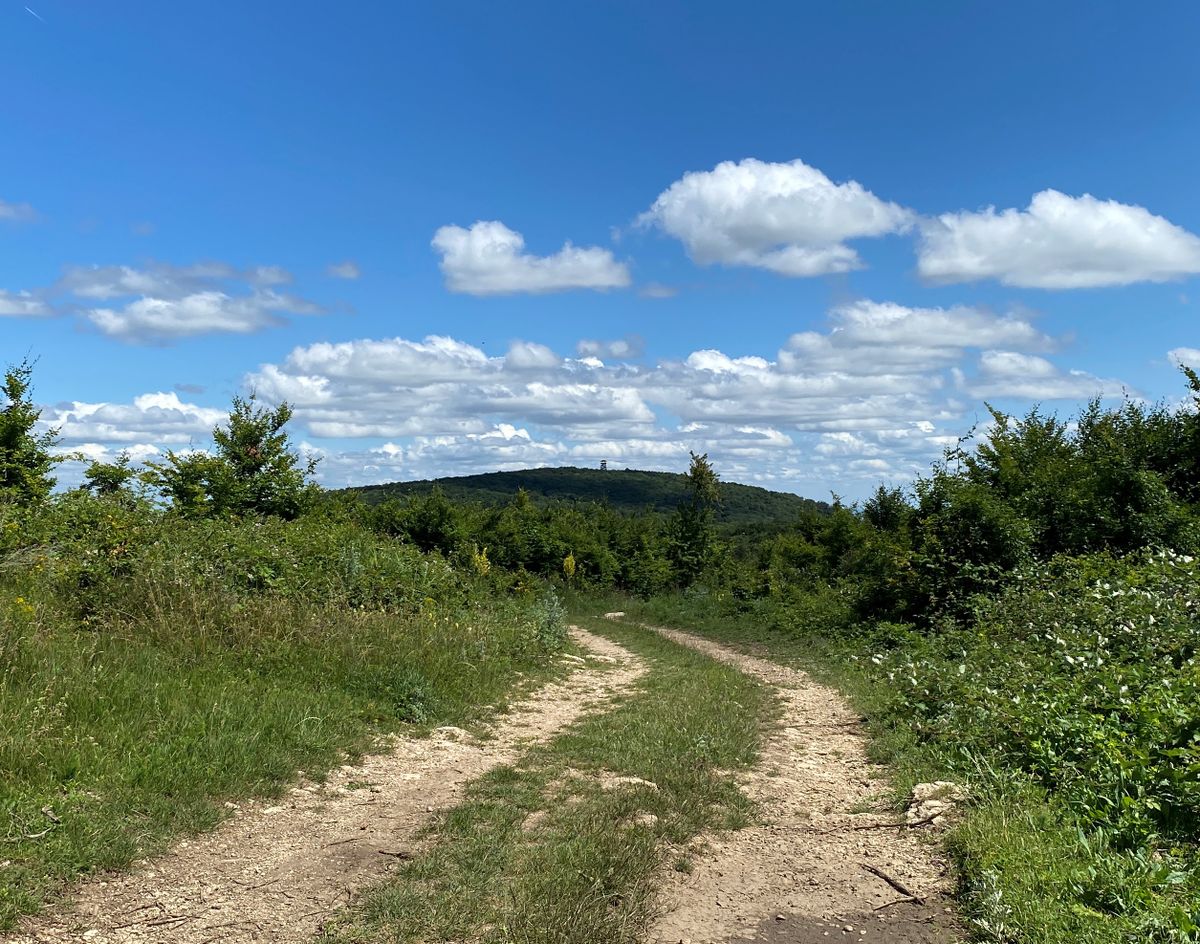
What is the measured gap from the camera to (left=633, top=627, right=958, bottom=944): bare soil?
4.15m

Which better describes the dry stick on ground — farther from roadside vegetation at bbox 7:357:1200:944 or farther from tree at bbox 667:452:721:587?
tree at bbox 667:452:721:587

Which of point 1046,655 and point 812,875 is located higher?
point 1046,655

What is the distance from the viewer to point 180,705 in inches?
260

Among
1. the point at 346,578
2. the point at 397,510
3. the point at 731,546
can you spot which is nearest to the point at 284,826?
the point at 346,578

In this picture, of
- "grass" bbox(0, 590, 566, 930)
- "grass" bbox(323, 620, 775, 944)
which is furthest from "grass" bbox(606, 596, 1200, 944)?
"grass" bbox(0, 590, 566, 930)

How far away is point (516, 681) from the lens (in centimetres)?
1091

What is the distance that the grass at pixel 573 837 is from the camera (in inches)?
155

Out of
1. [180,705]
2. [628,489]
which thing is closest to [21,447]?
[180,705]

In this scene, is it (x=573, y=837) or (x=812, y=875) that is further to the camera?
(x=573, y=837)

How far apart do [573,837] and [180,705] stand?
350 centimetres

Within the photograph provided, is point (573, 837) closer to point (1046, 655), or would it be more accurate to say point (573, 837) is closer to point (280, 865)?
point (280, 865)

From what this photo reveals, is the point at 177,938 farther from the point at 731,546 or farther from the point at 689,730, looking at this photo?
the point at 731,546

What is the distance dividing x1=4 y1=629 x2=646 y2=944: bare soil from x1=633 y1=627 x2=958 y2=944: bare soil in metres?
1.74

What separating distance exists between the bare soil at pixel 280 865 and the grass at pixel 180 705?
17 centimetres
